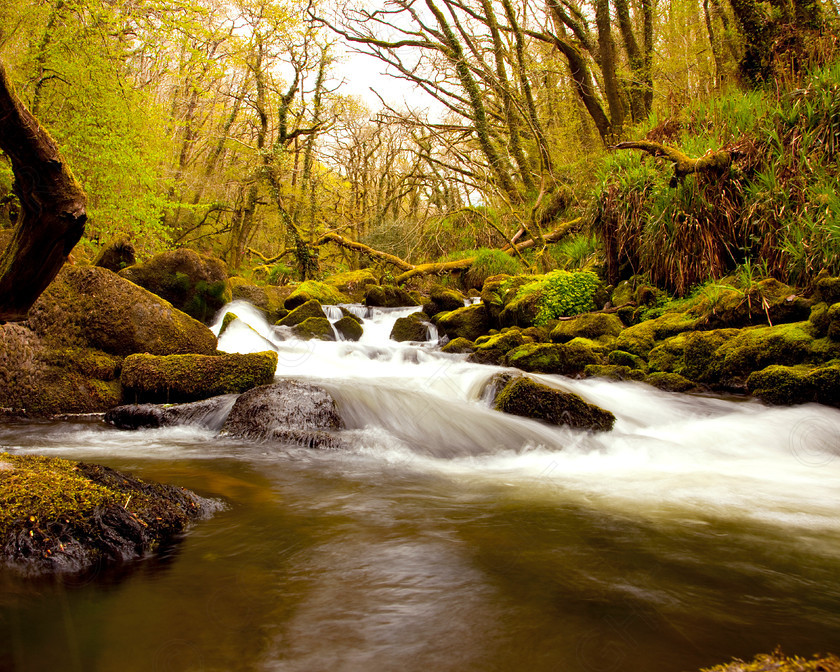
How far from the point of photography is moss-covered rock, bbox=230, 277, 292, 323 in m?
12.8

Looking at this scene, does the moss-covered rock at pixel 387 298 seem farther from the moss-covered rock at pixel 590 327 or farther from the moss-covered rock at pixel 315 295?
the moss-covered rock at pixel 590 327

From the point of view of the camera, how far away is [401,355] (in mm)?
9961

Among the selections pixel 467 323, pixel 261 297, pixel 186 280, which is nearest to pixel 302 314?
pixel 261 297

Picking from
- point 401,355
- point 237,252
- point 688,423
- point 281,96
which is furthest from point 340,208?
point 688,423

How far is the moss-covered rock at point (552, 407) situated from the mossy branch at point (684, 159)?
15.4 ft

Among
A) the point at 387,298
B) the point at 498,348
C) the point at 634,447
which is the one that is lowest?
the point at 634,447

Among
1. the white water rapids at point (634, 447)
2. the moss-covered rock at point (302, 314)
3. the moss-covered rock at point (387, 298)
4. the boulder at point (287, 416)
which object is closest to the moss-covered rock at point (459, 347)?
the white water rapids at point (634, 447)

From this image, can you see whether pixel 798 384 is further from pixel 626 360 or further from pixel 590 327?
pixel 590 327

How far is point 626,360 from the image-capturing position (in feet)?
25.3

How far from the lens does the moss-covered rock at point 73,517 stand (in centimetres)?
198

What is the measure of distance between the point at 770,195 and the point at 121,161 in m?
12.2

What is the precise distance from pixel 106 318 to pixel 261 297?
22.1ft

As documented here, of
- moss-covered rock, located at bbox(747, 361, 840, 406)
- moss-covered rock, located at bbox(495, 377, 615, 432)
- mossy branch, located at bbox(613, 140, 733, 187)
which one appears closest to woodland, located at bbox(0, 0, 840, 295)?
mossy branch, located at bbox(613, 140, 733, 187)

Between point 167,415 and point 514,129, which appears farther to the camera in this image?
point 514,129
